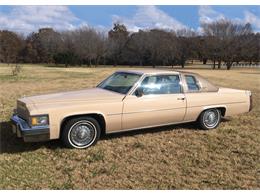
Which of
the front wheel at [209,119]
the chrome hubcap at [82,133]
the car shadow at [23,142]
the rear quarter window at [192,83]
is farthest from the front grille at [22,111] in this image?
the front wheel at [209,119]

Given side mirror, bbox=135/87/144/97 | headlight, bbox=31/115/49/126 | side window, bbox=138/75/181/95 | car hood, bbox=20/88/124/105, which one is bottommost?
headlight, bbox=31/115/49/126

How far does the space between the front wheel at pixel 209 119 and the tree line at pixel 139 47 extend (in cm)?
5547

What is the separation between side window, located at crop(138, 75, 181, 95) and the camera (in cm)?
596

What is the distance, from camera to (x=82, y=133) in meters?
5.32

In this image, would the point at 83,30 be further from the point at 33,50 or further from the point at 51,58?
the point at 33,50

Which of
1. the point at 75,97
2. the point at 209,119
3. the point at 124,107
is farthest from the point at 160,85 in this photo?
the point at 75,97

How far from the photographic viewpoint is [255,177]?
433 centimetres

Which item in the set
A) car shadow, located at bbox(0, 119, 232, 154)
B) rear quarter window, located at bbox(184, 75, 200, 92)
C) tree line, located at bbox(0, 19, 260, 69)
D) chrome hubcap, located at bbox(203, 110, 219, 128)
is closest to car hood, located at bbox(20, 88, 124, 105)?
car shadow, located at bbox(0, 119, 232, 154)

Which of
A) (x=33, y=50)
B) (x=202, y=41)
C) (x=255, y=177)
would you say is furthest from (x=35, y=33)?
(x=255, y=177)

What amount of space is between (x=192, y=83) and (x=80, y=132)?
9.03 ft

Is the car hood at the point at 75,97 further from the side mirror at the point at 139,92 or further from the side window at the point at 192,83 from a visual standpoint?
the side window at the point at 192,83

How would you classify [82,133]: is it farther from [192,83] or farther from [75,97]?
[192,83]

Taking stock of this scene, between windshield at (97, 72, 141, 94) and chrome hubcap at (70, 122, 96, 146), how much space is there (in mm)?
976

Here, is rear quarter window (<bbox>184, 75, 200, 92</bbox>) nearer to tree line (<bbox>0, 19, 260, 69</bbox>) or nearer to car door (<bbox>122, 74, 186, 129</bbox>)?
car door (<bbox>122, 74, 186, 129</bbox>)
